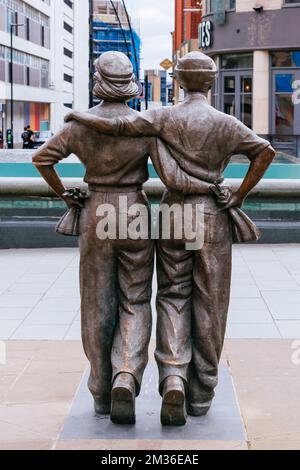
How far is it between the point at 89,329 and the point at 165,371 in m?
0.54

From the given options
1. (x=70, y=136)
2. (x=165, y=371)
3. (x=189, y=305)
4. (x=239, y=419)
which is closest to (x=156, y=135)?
(x=70, y=136)

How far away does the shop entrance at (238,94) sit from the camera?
3897cm

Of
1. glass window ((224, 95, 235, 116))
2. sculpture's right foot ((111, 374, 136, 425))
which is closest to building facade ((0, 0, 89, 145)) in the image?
glass window ((224, 95, 235, 116))

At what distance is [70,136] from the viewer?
5547 mm

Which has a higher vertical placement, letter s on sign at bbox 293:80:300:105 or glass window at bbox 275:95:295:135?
letter s on sign at bbox 293:80:300:105

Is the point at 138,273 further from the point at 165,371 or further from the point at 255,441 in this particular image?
the point at 255,441

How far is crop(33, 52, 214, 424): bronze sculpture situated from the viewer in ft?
18.1

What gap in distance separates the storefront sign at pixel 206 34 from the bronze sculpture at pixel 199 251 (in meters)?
35.6

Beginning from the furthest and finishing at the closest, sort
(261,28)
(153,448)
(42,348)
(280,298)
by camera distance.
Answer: (261,28) → (280,298) → (42,348) → (153,448)

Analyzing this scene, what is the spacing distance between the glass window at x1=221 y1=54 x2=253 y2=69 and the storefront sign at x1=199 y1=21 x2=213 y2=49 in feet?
3.23

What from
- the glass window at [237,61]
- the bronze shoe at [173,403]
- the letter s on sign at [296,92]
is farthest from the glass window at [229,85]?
the bronze shoe at [173,403]

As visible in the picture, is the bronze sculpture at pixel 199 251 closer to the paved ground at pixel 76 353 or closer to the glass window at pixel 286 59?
the paved ground at pixel 76 353

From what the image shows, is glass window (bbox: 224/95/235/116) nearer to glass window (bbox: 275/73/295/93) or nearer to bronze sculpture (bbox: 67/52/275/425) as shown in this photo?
glass window (bbox: 275/73/295/93)

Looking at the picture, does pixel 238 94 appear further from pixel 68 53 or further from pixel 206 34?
pixel 68 53
